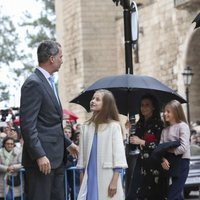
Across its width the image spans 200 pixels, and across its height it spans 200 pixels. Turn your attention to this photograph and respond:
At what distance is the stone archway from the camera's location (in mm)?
26594

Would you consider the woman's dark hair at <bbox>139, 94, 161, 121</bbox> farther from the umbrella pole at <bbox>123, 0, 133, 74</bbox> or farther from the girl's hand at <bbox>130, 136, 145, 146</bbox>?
the umbrella pole at <bbox>123, 0, 133, 74</bbox>

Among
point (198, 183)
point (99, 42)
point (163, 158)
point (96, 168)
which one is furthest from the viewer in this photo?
point (99, 42)

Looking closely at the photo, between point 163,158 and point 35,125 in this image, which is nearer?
point 35,125

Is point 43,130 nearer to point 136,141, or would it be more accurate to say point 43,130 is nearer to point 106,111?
point 106,111

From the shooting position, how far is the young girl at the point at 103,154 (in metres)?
6.23

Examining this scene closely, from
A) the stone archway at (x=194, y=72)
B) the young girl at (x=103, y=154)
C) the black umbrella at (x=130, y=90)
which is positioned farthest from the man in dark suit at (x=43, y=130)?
the stone archway at (x=194, y=72)

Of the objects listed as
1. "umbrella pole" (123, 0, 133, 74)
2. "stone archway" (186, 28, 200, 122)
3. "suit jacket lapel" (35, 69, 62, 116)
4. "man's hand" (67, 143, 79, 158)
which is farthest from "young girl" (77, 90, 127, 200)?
"stone archway" (186, 28, 200, 122)

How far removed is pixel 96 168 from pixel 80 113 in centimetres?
2667

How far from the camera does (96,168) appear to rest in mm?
6316

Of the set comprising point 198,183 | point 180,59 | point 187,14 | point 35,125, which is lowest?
point 198,183

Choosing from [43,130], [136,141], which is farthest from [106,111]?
[136,141]

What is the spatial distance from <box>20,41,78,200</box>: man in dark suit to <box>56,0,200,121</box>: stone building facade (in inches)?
782

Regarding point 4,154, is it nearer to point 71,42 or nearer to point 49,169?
point 49,169

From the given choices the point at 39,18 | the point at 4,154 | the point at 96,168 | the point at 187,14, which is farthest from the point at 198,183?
the point at 39,18
